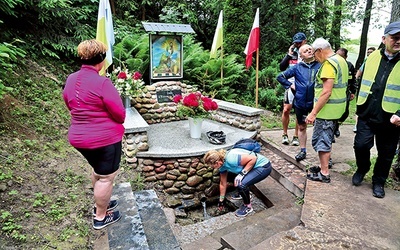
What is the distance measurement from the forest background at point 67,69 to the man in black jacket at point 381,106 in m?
1.32

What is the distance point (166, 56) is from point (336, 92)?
369 centimetres

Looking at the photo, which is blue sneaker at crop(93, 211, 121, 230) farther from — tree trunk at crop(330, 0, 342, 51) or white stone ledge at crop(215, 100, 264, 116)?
tree trunk at crop(330, 0, 342, 51)

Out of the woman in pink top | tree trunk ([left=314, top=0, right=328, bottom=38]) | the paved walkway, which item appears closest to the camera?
the woman in pink top

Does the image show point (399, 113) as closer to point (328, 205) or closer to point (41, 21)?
point (328, 205)

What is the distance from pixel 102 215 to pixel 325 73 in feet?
8.19

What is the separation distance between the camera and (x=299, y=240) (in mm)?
2055

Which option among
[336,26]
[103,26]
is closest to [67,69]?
[103,26]

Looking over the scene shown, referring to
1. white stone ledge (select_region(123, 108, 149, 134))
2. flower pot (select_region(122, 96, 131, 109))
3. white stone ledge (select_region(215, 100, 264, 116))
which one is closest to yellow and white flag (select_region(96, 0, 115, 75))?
flower pot (select_region(122, 96, 131, 109))

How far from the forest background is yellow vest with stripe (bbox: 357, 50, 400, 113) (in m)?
1.29

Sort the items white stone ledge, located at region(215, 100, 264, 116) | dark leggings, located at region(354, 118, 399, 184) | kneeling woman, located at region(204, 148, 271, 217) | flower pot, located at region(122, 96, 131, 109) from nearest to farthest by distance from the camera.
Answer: dark leggings, located at region(354, 118, 399, 184)
kneeling woman, located at region(204, 148, 271, 217)
white stone ledge, located at region(215, 100, 264, 116)
flower pot, located at region(122, 96, 131, 109)

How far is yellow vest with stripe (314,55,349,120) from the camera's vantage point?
2.73m

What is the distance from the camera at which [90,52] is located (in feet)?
6.23

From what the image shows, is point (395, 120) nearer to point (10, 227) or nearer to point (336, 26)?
point (10, 227)

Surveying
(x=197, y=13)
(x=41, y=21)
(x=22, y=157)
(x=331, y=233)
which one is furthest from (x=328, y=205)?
(x=197, y=13)
